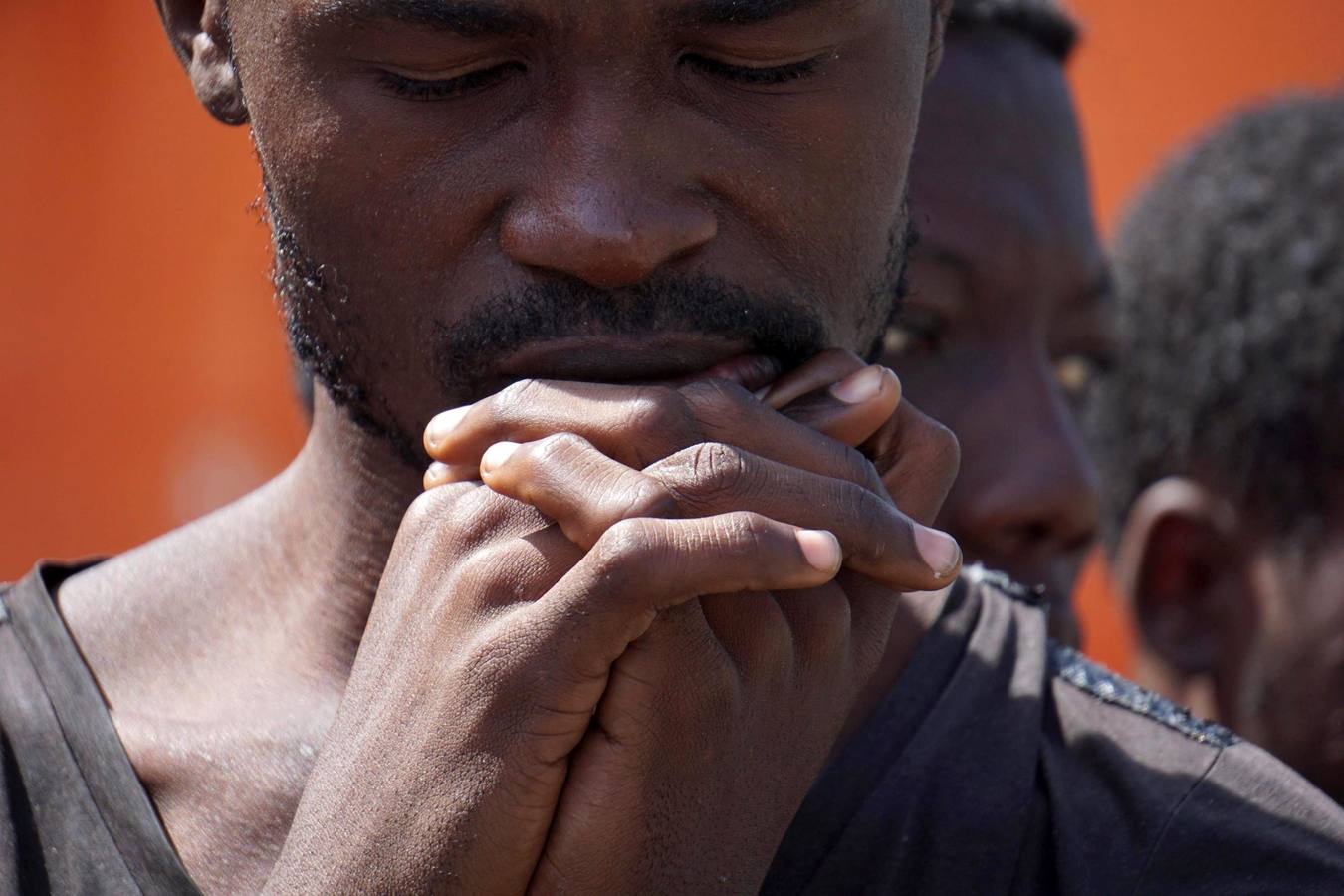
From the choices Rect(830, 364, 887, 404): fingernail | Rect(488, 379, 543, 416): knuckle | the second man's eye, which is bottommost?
the second man's eye

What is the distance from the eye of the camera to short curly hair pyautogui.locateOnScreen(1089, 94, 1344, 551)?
3.94 m

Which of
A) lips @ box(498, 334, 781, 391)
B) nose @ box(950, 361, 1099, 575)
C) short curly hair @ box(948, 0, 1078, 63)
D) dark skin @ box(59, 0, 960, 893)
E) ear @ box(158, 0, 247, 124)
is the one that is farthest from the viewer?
short curly hair @ box(948, 0, 1078, 63)

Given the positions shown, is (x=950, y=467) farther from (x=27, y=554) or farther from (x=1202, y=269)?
(x=27, y=554)

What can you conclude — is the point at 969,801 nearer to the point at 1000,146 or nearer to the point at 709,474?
the point at 709,474

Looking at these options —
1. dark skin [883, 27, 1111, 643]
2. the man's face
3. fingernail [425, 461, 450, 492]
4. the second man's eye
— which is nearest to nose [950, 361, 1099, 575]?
dark skin [883, 27, 1111, 643]

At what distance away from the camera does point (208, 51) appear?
2.27 metres

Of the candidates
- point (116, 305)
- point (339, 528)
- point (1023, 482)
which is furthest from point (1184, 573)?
point (116, 305)

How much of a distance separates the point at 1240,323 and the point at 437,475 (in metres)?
2.89

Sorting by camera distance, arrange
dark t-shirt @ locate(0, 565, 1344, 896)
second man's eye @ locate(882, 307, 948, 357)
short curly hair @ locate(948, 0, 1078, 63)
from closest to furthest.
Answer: dark t-shirt @ locate(0, 565, 1344, 896), second man's eye @ locate(882, 307, 948, 357), short curly hair @ locate(948, 0, 1078, 63)

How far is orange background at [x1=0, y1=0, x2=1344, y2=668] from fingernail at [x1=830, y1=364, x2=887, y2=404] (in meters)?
3.77

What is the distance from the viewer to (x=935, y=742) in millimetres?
2090

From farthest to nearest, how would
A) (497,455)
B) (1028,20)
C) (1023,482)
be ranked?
(1028,20) → (1023,482) → (497,455)

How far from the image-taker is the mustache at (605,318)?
185 centimetres

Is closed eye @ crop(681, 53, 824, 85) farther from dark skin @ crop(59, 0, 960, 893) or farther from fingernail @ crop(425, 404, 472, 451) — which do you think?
fingernail @ crop(425, 404, 472, 451)
